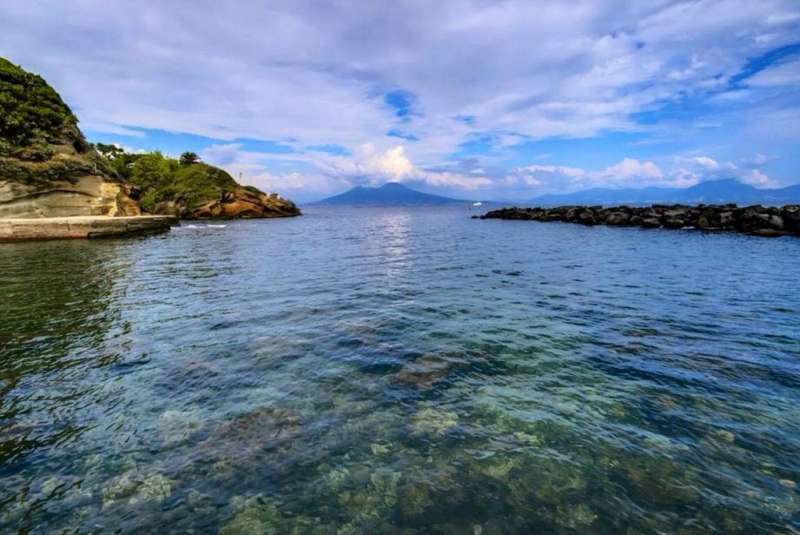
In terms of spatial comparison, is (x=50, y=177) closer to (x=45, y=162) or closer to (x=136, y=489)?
(x=45, y=162)

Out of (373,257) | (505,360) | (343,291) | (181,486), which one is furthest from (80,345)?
(373,257)

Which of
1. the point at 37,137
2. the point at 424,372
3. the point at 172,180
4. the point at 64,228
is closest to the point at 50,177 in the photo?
the point at 37,137

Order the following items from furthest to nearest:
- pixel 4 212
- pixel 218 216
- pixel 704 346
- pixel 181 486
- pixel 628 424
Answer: pixel 218 216 < pixel 4 212 < pixel 704 346 < pixel 628 424 < pixel 181 486

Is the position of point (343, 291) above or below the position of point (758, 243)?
below

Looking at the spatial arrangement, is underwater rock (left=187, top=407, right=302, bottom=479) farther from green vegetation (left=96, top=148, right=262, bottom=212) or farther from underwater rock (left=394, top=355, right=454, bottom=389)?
green vegetation (left=96, top=148, right=262, bottom=212)

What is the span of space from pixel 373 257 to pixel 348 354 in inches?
882

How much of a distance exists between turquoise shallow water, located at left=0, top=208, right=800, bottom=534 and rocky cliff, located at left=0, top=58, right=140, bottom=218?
3750 cm

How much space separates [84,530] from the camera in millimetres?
5043

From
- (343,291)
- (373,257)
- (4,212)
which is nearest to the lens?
(343,291)

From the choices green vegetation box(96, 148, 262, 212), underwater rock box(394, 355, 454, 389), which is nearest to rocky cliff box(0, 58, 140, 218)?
green vegetation box(96, 148, 262, 212)

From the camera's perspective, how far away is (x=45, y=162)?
45.1 metres

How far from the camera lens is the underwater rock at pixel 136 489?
563cm

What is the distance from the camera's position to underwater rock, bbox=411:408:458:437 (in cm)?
745

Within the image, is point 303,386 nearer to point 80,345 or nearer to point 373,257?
point 80,345
